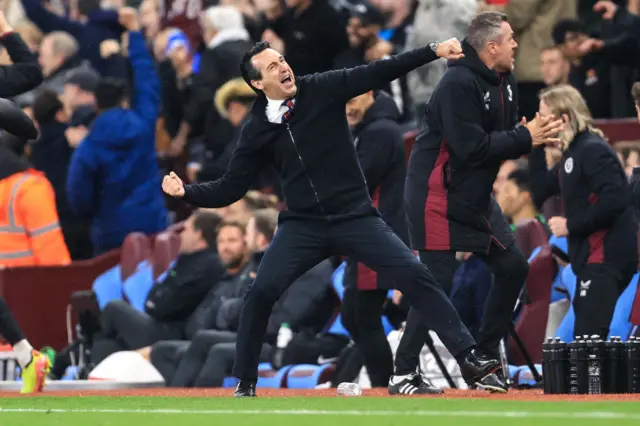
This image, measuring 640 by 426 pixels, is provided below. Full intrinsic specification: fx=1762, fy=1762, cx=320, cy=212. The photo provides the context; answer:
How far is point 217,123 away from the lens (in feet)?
58.7

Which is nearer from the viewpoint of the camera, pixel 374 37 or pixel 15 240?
pixel 374 37

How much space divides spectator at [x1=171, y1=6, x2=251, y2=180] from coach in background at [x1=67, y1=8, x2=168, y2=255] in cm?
60

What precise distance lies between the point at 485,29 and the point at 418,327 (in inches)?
73.7

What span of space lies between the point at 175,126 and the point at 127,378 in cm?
558

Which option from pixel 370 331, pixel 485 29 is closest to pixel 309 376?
pixel 370 331

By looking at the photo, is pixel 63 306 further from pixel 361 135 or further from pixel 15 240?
pixel 361 135

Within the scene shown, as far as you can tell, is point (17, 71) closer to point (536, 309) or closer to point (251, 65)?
point (251, 65)

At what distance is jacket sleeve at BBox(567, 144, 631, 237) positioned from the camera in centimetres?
1133

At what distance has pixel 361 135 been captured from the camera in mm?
12164

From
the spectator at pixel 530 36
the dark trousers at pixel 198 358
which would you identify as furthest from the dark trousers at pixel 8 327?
the spectator at pixel 530 36

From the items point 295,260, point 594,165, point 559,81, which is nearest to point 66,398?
point 295,260

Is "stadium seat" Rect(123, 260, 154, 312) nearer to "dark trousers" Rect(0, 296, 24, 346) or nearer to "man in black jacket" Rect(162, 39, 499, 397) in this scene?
"dark trousers" Rect(0, 296, 24, 346)

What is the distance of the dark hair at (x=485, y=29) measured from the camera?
10.8m

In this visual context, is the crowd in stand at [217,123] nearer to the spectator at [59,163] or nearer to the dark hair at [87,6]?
the spectator at [59,163]
